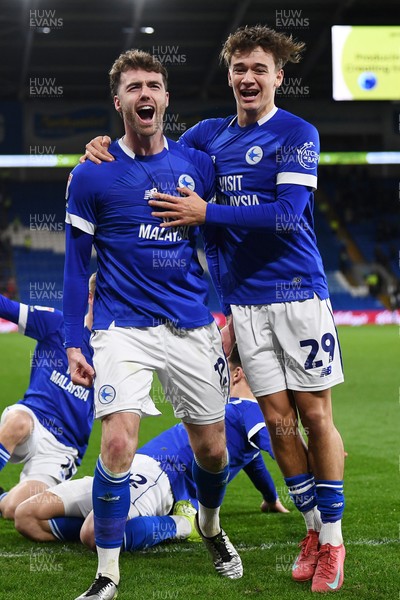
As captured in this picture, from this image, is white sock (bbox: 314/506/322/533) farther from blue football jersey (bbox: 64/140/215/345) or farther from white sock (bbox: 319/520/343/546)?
blue football jersey (bbox: 64/140/215/345)

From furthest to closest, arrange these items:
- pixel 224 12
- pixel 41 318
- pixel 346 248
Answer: pixel 346 248 → pixel 224 12 → pixel 41 318

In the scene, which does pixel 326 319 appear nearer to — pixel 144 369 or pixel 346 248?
pixel 144 369

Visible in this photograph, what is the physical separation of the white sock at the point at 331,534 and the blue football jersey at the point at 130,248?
1.11 metres

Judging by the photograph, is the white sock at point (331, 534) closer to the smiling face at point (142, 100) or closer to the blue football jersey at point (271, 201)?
the blue football jersey at point (271, 201)

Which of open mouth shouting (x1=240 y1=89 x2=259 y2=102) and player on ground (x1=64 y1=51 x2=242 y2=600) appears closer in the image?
player on ground (x1=64 y1=51 x2=242 y2=600)

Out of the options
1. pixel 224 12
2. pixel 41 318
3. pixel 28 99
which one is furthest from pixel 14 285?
pixel 41 318

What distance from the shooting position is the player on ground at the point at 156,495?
4.40 meters

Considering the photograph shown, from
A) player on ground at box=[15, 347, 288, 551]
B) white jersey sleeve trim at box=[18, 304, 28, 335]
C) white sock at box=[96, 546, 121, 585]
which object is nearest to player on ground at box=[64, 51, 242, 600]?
white sock at box=[96, 546, 121, 585]

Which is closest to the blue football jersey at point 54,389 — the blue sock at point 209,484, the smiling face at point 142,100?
the blue sock at point 209,484

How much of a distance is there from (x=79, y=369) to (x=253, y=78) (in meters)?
1.59

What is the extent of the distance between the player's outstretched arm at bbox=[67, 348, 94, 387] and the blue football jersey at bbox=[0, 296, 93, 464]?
1.45 meters

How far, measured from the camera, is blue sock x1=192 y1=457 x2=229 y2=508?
3.98 m

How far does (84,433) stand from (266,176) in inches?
87.9

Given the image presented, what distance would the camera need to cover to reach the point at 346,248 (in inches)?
1296
